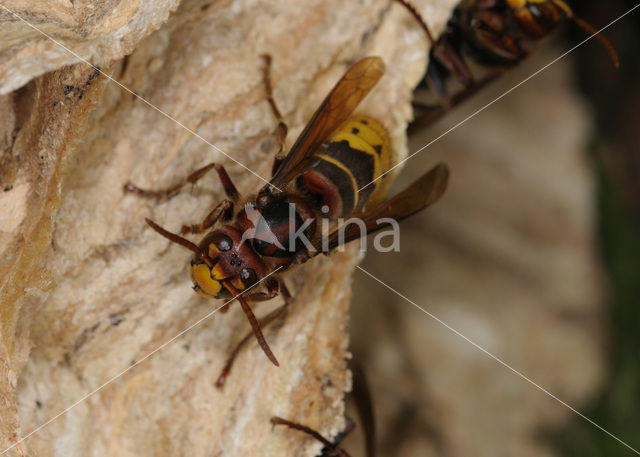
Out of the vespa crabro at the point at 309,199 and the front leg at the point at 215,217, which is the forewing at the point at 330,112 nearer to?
the vespa crabro at the point at 309,199

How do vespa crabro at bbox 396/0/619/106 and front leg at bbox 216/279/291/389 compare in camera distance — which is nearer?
front leg at bbox 216/279/291/389

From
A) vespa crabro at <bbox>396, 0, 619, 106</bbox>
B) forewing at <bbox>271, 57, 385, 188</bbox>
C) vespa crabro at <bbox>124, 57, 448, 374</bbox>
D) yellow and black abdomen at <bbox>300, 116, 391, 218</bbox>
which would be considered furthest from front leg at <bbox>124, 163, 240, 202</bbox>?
vespa crabro at <bbox>396, 0, 619, 106</bbox>

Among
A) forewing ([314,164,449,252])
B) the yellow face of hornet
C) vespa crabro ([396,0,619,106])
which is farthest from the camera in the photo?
vespa crabro ([396,0,619,106])

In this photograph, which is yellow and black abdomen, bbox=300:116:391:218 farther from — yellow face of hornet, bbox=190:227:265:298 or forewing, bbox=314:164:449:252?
yellow face of hornet, bbox=190:227:265:298

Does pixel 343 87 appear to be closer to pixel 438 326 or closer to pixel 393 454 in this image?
pixel 438 326

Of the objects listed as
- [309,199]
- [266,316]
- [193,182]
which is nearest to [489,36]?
[309,199]

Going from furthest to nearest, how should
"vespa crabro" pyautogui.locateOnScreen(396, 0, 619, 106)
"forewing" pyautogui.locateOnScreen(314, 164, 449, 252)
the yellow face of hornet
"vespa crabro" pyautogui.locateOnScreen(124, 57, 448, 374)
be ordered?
"vespa crabro" pyautogui.locateOnScreen(396, 0, 619, 106) < "forewing" pyautogui.locateOnScreen(314, 164, 449, 252) < "vespa crabro" pyautogui.locateOnScreen(124, 57, 448, 374) < the yellow face of hornet

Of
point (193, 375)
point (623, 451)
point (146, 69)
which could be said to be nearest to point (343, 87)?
point (146, 69)

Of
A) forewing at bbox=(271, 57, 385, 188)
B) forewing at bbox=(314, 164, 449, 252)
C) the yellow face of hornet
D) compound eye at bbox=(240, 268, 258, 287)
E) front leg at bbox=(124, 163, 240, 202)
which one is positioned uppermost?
front leg at bbox=(124, 163, 240, 202)

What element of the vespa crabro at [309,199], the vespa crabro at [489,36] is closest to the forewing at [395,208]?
the vespa crabro at [309,199]
